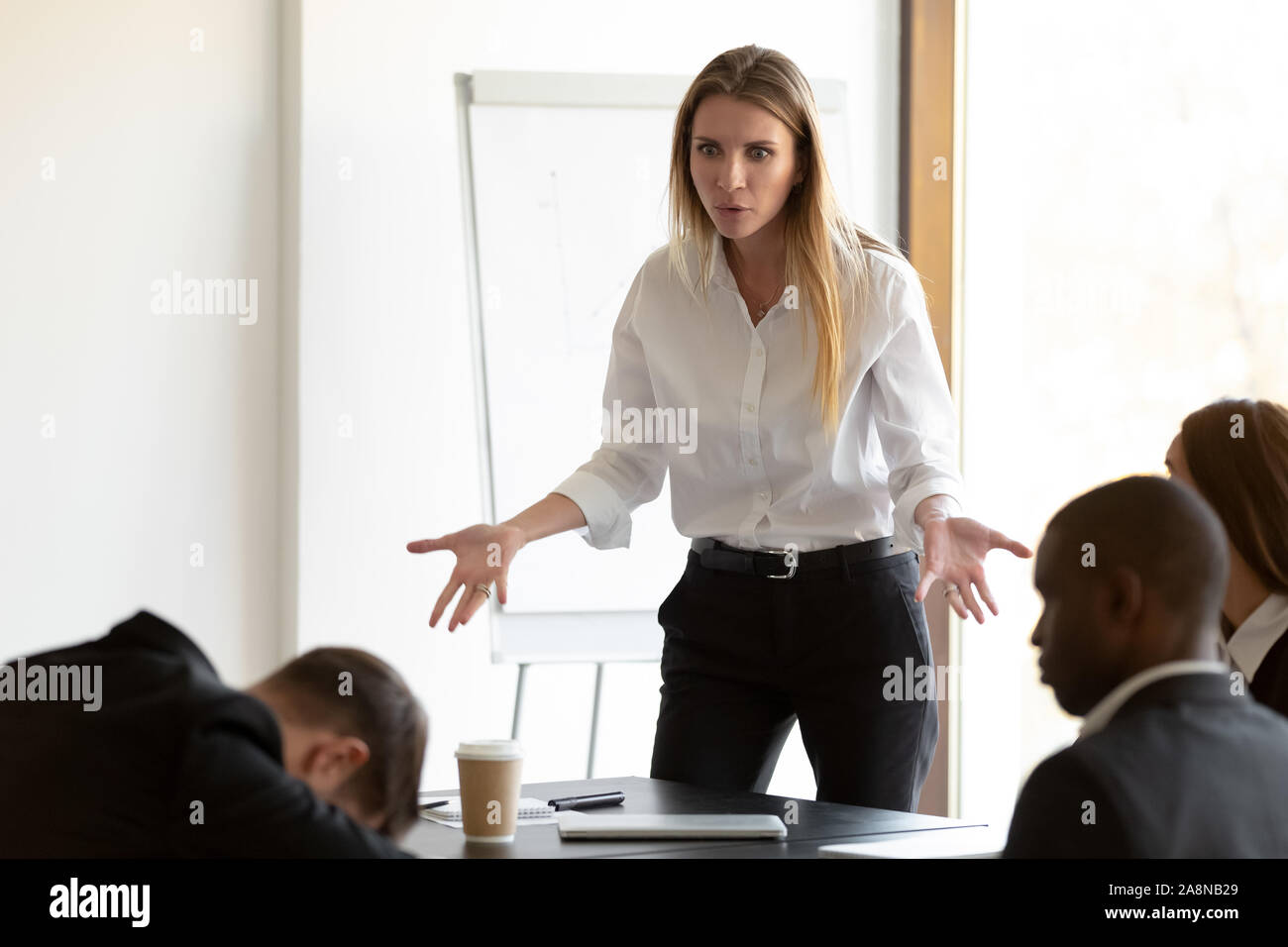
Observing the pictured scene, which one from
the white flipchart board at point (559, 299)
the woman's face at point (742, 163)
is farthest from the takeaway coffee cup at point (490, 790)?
the white flipchart board at point (559, 299)

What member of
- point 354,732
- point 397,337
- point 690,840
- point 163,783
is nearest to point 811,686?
point 690,840

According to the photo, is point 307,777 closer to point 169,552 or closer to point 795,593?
point 795,593

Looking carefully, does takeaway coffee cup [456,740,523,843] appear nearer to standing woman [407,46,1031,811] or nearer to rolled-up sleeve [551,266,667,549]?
standing woman [407,46,1031,811]

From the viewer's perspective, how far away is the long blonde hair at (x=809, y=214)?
6.52 feet

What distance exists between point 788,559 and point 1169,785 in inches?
37.9

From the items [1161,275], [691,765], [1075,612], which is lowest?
[691,765]

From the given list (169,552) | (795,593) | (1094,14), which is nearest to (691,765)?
(795,593)

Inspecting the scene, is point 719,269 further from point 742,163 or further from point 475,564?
point 475,564

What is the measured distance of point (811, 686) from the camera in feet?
6.32

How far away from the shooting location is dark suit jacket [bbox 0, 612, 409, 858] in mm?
1067

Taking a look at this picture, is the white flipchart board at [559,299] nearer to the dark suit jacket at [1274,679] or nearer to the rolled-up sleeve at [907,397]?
the rolled-up sleeve at [907,397]

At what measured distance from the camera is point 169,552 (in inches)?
138

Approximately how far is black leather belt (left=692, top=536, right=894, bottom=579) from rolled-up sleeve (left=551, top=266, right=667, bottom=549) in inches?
7.6
